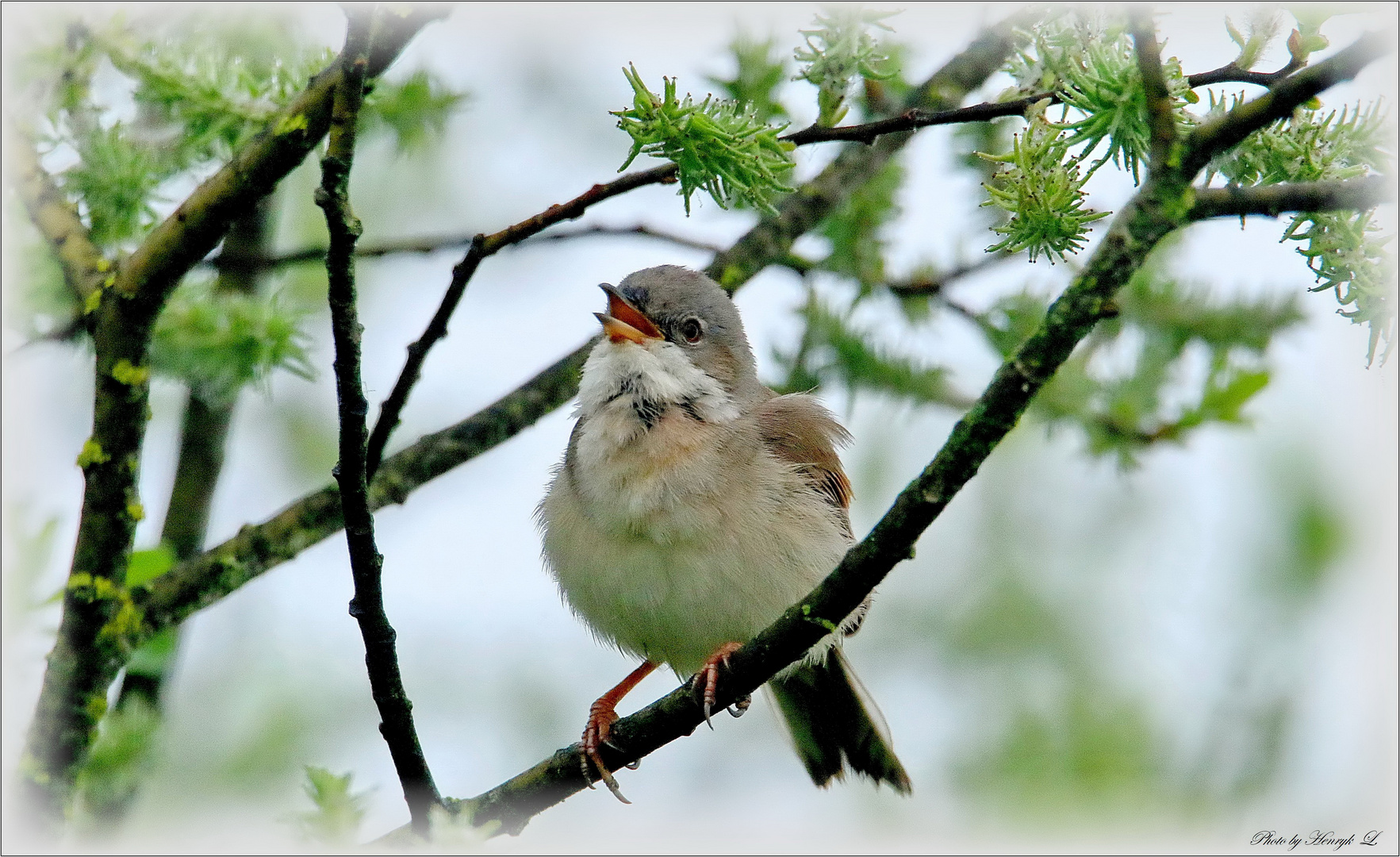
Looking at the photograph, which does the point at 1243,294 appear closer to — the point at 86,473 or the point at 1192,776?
the point at 1192,776

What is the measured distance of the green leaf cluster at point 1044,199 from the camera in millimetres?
2602

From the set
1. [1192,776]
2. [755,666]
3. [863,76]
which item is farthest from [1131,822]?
[863,76]

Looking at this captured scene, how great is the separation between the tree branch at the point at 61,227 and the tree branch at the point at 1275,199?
3.53m

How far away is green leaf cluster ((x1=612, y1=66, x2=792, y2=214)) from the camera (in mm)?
2916

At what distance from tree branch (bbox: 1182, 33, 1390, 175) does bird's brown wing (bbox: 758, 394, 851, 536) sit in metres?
2.78

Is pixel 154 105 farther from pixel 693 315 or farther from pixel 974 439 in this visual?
pixel 974 439

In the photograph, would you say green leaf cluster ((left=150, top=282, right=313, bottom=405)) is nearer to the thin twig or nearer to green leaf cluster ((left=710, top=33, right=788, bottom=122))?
the thin twig

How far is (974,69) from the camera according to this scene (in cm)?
566

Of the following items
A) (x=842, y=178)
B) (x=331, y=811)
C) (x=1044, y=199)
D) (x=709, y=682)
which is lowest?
(x=331, y=811)

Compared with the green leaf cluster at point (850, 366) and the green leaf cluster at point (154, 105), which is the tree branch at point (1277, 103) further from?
the green leaf cluster at point (850, 366)

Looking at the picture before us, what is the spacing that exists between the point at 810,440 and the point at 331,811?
3010 millimetres

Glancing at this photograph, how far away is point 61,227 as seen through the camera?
4430 mm

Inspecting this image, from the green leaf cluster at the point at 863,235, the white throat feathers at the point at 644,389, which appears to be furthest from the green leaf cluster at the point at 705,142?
the green leaf cluster at the point at 863,235

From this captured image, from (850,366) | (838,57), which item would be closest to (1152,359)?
(850,366)
